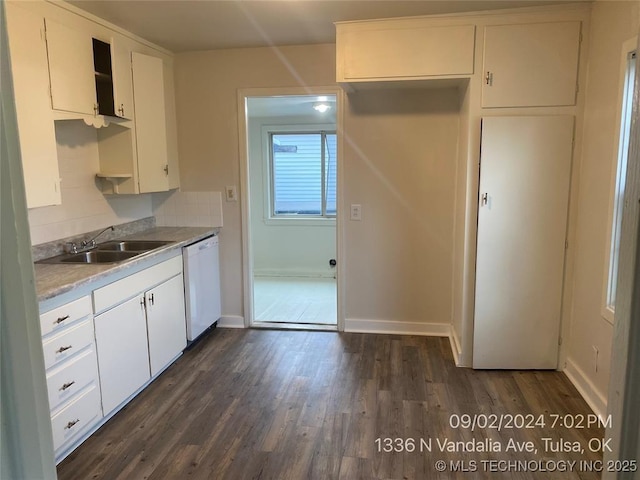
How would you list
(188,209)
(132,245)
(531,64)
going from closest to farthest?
→ (531,64) → (132,245) → (188,209)

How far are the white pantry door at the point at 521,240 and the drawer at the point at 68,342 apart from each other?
241 cm

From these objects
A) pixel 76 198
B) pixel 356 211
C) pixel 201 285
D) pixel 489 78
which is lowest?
pixel 201 285

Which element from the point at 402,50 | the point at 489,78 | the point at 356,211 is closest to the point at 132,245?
the point at 356,211

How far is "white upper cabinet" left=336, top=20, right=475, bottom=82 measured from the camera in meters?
2.95

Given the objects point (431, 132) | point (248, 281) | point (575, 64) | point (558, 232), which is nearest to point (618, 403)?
point (558, 232)

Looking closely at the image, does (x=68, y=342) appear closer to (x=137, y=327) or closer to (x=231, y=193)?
(x=137, y=327)

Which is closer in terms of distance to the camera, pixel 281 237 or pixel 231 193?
pixel 231 193

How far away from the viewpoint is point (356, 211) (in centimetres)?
374

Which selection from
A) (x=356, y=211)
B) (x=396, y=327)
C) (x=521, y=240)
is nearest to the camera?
(x=521, y=240)

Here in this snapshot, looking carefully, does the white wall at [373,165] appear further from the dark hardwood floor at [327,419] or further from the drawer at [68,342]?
the drawer at [68,342]

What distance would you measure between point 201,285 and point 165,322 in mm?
566

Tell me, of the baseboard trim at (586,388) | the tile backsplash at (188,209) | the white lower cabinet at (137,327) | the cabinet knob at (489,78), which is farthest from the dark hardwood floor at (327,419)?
the cabinet knob at (489,78)

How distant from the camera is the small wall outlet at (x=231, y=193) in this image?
389cm

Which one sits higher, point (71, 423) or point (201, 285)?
point (201, 285)
